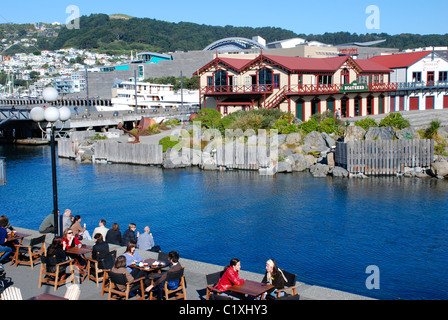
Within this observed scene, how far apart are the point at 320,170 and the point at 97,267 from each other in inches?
1092

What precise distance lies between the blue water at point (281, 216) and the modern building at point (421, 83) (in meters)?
30.0

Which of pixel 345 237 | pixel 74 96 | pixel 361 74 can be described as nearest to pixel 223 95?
pixel 361 74

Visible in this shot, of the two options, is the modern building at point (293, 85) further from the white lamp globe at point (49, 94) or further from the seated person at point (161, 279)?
the seated person at point (161, 279)

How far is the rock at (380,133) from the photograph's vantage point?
40.0 metres

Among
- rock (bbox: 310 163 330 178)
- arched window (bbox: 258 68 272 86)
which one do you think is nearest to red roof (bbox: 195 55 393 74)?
arched window (bbox: 258 68 272 86)

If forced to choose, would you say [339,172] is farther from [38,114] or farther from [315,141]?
[38,114]

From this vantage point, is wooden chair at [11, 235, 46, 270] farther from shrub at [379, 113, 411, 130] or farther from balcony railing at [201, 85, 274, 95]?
balcony railing at [201, 85, 274, 95]

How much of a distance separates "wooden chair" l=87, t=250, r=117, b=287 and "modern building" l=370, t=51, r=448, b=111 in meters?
55.7

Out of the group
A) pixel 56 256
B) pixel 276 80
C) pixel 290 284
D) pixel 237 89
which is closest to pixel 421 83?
pixel 276 80

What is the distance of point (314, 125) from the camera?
1789 inches

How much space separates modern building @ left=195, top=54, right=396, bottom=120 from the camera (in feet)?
171
